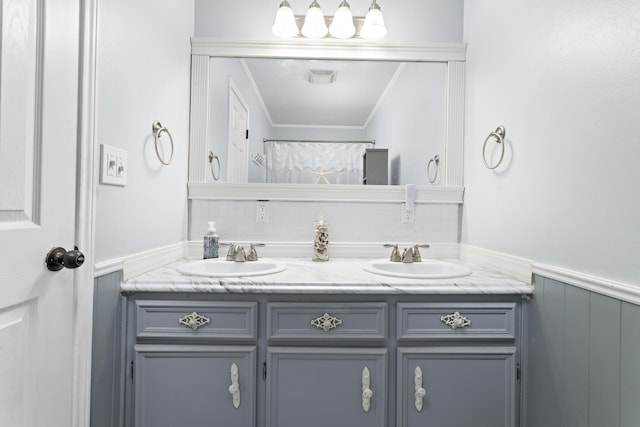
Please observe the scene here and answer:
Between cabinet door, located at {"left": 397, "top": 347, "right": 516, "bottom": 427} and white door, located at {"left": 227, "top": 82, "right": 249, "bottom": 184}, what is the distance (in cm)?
119

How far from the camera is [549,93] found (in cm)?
116

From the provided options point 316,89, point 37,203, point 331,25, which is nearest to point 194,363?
point 37,203

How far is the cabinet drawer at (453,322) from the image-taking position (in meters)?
1.23

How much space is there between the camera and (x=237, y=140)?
1.80 metres

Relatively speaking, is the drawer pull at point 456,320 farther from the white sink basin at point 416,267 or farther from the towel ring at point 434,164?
the towel ring at point 434,164

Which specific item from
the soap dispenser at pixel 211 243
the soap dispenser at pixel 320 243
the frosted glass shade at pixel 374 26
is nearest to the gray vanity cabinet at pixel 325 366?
the soap dispenser at pixel 320 243

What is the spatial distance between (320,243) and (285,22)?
1168mm

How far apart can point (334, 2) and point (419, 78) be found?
2.07 feet

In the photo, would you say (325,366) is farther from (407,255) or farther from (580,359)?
(580,359)

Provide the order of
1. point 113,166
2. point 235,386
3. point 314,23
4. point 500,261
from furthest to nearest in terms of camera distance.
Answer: point 314,23
point 500,261
point 235,386
point 113,166

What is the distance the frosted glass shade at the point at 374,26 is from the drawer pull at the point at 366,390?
161 cm

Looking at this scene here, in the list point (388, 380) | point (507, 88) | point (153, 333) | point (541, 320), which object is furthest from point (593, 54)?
point (153, 333)

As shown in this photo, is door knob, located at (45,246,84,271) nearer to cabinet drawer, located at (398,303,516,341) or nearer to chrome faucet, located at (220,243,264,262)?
chrome faucet, located at (220,243,264,262)

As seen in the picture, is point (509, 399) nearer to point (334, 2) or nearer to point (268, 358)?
point (268, 358)
